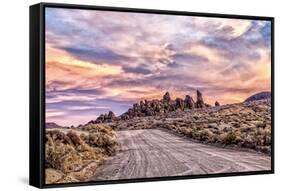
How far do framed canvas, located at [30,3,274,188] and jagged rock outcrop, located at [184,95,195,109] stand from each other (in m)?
0.01

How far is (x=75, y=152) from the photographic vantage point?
710 centimetres

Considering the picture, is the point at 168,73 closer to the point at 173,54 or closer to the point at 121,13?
the point at 173,54

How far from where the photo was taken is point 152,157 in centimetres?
748

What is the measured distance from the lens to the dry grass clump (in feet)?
22.9

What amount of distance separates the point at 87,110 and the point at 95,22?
31.3 inches

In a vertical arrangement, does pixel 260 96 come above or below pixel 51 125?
above

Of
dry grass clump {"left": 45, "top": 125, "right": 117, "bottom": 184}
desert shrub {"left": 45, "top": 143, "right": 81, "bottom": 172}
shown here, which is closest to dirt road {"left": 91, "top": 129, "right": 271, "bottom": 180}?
dry grass clump {"left": 45, "top": 125, "right": 117, "bottom": 184}

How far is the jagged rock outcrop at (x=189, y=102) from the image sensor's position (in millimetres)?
7676

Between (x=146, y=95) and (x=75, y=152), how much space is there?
0.89 metres

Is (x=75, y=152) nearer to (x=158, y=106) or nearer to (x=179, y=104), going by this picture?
(x=158, y=106)

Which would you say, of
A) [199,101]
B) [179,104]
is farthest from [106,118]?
[199,101]

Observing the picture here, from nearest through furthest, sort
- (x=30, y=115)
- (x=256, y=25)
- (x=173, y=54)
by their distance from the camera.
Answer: (x=30, y=115)
(x=173, y=54)
(x=256, y=25)

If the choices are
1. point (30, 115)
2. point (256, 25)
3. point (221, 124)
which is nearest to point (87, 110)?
point (30, 115)

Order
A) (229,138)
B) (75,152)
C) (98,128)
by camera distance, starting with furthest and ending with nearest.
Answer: (229,138)
(98,128)
(75,152)
